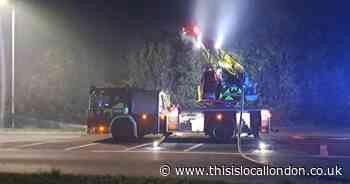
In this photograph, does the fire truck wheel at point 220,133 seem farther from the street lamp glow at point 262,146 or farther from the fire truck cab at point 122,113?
the fire truck cab at point 122,113

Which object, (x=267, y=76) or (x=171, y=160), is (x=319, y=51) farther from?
(x=171, y=160)

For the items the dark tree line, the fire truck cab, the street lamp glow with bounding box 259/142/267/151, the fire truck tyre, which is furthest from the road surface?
the dark tree line

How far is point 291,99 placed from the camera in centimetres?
3816

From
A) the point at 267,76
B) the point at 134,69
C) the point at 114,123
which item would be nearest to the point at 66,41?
the point at 134,69

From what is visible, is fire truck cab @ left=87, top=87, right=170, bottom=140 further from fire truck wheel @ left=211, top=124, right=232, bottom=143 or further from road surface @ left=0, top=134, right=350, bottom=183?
fire truck wheel @ left=211, top=124, right=232, bottom=143

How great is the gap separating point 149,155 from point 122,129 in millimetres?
5327

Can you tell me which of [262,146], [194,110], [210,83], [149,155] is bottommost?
[149,155]

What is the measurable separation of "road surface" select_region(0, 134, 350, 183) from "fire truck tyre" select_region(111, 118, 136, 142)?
43 centimetres

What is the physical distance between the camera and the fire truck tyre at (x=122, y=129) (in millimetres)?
24469

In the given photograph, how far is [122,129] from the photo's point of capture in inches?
966

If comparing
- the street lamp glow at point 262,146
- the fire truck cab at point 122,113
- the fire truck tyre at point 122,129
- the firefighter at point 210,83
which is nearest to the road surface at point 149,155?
the street lamp glow at point 262,146

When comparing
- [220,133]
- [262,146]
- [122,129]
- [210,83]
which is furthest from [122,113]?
[262,146]

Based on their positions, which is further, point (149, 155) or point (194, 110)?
point (194, 110)

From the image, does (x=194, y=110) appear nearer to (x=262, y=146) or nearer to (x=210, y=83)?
(x=210, y=83)
